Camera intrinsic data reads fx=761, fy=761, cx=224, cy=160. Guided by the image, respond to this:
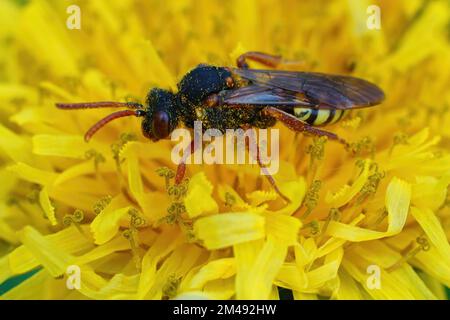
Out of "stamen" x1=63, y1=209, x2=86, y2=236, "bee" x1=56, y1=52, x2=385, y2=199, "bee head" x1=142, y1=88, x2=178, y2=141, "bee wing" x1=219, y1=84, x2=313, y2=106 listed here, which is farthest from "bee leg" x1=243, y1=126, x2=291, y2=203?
"stamen" x1=63, y1=209, x2=86, y2=236

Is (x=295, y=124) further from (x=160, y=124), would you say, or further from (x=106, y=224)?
(x=106, y=224)

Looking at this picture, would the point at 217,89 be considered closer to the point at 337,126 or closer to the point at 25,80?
the point at 337,126

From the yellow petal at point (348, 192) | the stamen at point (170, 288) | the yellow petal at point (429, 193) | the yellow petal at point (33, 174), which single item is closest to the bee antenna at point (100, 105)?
the yellow petal at point (33, 174)

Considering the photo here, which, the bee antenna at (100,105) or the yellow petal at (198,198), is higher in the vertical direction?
the bee antenna at (100,105)

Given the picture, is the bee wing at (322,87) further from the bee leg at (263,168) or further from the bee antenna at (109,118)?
the bee antenna at (109,118)

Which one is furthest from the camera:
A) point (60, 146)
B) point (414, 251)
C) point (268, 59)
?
point (268, 59)

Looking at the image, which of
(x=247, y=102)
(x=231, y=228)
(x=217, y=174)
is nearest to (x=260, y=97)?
(x=247, y=102)

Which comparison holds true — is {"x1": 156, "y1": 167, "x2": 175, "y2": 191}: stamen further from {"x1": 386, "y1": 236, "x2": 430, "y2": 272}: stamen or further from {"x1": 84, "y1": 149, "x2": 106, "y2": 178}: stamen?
{"x1": 386, "y1": 236, "x2": 430, "y2": 272}: stamen

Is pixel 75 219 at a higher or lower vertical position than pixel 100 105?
lower
